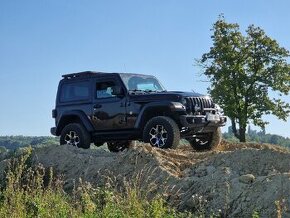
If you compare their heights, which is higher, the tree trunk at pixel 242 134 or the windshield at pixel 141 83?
the windshield at pixel 141 83

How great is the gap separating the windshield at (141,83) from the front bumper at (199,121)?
189cm

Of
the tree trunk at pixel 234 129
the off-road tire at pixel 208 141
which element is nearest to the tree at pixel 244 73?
the tree trunk at pixel 234 129

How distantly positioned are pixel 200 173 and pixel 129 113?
436 cm

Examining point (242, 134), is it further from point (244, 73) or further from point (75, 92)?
point (75, 92)

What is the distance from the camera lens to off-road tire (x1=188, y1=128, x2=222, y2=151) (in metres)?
15.4

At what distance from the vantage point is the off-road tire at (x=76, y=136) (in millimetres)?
15469

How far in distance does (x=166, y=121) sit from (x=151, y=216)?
572cm

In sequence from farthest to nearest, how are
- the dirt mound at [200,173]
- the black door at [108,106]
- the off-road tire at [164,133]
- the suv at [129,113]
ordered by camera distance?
1. the black door at [108,106]
2. the suv at [129,113]
3. the off-road tire at [164,133]
4. the dirt mound at [200,173]

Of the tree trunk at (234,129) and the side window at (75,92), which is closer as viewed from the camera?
the side window at (75,92)

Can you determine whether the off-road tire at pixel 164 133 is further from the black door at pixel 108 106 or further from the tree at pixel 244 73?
the tree at pixel 244 73

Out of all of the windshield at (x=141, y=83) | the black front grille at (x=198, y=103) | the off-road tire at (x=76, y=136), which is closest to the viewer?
the black front grille at (x=198, y=103)

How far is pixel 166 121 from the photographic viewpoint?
13.3m

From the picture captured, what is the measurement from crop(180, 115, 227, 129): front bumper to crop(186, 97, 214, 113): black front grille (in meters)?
0.28

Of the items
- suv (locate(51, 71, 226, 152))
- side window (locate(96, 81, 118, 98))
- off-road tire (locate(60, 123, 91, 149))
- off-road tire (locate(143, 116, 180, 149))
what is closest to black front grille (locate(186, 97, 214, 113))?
suv (locate(51, 71, 226, 152))
